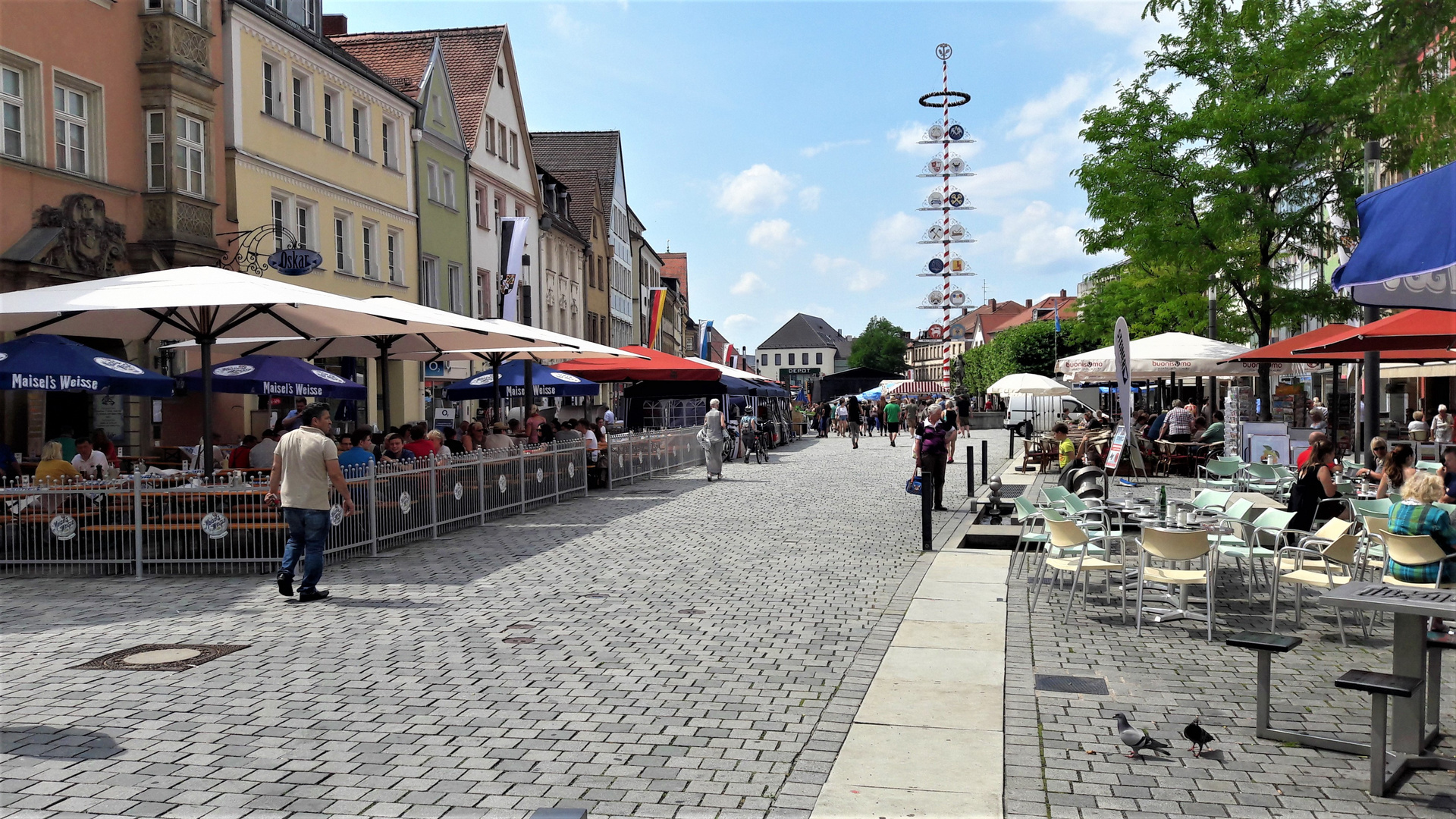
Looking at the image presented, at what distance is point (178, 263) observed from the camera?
748 inches

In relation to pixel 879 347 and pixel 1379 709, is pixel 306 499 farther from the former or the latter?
pixel 879 347

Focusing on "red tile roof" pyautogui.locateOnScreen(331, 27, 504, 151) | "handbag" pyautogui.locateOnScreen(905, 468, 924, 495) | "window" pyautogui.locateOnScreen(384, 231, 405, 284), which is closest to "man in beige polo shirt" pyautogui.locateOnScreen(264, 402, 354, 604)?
"handbag" pyautogui.locateOnScreen(905, 468, 924, 495)

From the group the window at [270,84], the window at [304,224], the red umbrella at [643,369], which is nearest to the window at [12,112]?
the window at [270,84]

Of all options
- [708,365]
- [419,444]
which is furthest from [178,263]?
[708,365]

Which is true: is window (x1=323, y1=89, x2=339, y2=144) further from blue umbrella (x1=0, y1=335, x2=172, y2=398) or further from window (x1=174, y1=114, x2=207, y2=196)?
blue umbrella (x1=0, y1=335, x2=172, y2=398)

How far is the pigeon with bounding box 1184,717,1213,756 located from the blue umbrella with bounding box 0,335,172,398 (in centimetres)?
1206

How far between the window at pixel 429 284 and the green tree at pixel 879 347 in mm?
131777

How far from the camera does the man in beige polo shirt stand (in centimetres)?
952

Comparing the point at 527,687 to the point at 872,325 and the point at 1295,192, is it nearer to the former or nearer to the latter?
the point at 1295,192

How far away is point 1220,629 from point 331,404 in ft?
72.7

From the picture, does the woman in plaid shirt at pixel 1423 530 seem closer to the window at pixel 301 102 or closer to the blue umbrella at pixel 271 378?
the blue umbrella at pixel 271 378

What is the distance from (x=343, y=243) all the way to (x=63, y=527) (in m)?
16.3

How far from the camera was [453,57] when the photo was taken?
36906mm

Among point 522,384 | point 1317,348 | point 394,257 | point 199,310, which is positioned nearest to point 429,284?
point 394,257
